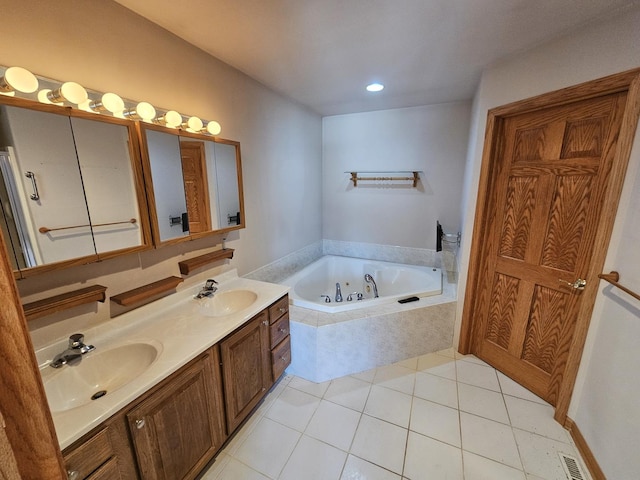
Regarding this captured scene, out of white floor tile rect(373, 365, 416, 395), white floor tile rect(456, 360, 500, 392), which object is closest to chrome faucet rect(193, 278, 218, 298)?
white floor tile rect(373, 365, 416, 395)

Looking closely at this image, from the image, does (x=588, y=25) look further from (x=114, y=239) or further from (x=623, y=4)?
(x=114, y=239)

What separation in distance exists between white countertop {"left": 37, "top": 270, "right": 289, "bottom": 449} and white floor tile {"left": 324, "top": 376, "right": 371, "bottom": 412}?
855mm

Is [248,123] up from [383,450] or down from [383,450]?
up

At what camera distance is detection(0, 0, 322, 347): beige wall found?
1.11m

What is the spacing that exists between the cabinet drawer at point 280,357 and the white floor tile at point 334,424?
14.3 inches

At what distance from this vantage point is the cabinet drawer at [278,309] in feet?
5.89

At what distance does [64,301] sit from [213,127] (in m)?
1.26

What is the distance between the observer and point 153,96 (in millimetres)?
1507

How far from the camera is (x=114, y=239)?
1328 mm

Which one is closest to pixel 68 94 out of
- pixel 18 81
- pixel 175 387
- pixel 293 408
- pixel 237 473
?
pixel 18 81

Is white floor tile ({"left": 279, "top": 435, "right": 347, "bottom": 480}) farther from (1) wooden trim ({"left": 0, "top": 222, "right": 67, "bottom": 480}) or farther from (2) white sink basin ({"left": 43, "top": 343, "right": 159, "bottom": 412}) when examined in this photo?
(1) wooden trim ({"left": 0, "top": 222, "right": 67, "bottom": 480})

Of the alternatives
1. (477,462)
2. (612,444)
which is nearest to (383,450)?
(477,462)

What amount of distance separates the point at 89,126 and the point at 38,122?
17 cm

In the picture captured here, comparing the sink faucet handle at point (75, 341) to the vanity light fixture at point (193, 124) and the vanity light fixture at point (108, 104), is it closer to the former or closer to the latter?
the vanity light fixture at point (108, 104)
